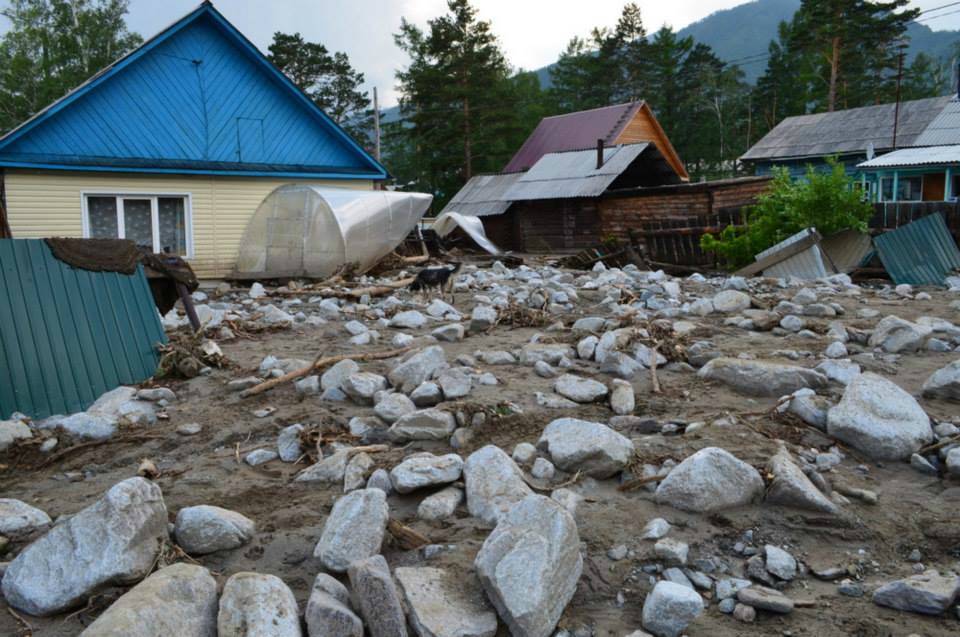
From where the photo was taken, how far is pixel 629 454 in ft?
11.6

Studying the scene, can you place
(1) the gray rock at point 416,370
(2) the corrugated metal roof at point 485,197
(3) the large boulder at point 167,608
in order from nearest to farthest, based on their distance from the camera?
1. (3) the large boulder at point 167,608
2. (1) the gray rock at point 416,370
3. (2) the corrugated metal roof at point 485,197

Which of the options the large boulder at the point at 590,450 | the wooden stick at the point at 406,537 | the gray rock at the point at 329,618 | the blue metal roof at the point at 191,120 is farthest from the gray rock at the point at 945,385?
the blue metal roof at the point at 191,120

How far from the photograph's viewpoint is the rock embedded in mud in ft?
15.3

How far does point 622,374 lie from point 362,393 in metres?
1.77

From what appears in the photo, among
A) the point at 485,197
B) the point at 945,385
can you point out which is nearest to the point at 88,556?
the point at 945,385

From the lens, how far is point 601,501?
3246mm

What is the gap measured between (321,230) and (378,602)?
35.9ft

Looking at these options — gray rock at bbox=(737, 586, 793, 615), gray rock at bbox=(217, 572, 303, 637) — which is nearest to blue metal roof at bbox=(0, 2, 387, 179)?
gray rock at bbox=(217, 572, 303, 637)

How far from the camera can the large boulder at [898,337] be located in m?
5.76

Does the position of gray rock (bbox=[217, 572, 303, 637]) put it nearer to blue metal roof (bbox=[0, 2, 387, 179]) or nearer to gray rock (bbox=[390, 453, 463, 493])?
gray rock (bbox=[390, 453, 463, 493])

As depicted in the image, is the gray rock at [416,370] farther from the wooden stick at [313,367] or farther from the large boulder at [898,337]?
the large boulder at [898,337]

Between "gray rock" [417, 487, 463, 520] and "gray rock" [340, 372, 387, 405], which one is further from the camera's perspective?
"gray rock" [340, 372, 387, 405]

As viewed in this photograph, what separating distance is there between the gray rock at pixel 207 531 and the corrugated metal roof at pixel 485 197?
1996 centimetres

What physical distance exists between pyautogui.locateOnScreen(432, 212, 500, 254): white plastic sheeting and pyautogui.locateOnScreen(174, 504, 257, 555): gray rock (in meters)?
16.7
